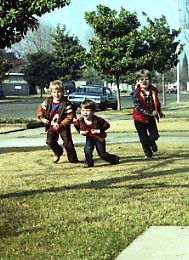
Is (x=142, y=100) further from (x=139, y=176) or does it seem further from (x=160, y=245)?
(x=160, y=245)

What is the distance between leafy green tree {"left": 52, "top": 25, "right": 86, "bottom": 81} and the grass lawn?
185ft

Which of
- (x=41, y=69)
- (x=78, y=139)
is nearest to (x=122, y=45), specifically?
(x=78, y=139)

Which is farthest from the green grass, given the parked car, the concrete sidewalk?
the parked car

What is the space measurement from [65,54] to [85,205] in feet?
200

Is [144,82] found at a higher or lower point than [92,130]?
higher

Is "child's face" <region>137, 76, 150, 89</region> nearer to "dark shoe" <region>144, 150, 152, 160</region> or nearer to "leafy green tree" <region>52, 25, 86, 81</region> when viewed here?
"dark shoe" <region>144, 150, 152, 160</region>

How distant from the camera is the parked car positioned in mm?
36094

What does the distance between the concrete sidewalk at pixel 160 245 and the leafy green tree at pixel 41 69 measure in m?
62.7

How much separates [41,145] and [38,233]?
8.77 metres

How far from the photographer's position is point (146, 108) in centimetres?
1109

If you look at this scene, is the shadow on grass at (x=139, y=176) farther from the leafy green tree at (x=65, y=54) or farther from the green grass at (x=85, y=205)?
the leafy green tree at (x=65, y=54)

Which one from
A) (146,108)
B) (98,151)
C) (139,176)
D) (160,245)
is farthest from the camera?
(146,108)

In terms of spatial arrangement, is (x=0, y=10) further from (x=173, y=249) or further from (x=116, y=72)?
(x=116, y=72)

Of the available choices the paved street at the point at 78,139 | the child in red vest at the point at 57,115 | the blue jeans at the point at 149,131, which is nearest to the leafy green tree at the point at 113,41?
the paved street at the point at 78,139
